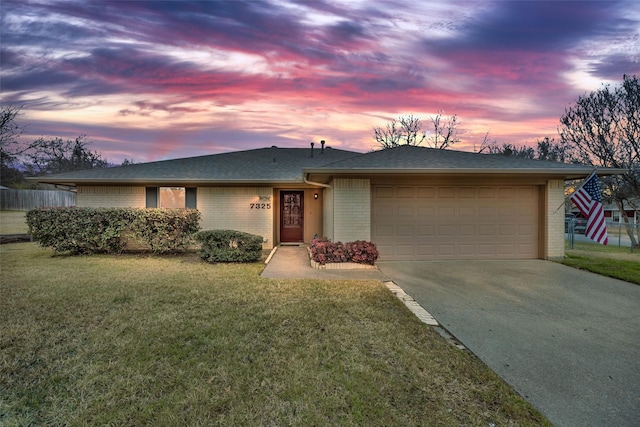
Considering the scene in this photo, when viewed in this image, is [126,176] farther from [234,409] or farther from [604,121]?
[604,121]

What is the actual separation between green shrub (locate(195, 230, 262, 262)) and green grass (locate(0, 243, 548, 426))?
2.89 metres

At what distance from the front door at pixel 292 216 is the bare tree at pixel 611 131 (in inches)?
603

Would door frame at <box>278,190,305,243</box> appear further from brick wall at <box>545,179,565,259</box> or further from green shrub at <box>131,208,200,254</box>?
brick wall at <box>545,179,565,259</box>

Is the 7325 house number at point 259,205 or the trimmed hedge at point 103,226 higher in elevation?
the 7325 house number at point 259,205

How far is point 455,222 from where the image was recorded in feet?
28.1

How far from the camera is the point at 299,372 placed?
9.06 feet

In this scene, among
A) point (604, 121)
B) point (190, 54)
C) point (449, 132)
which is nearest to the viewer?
point (190, 54)

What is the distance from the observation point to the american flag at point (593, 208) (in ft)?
20.6

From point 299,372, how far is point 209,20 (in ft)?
28.7

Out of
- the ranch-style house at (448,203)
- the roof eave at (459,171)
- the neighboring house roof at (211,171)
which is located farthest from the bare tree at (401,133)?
the roof eave at (459,171)

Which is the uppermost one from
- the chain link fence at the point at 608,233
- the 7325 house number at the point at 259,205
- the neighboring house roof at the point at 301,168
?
the neighboring house roof at the point at 301,168

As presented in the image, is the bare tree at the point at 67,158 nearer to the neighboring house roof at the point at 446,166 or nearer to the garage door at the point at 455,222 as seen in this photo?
the neighboring house roof at the point at 446,166

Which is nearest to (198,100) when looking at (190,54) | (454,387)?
(190,54)

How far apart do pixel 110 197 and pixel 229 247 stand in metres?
5.70
